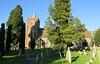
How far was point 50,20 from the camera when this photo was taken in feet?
62.7

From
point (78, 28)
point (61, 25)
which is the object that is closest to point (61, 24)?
point (61, 25)

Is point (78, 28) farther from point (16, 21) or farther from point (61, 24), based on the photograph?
point (16, 21)

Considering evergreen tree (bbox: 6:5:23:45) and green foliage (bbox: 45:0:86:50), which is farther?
evergreen tree (bbox: 6:5:23:45)

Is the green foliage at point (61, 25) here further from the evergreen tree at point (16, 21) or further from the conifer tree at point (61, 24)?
the evergreen tree at point (16, 21)

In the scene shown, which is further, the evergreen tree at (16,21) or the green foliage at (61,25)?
the evergreen tree at (16,21)

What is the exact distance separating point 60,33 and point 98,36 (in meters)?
33.6

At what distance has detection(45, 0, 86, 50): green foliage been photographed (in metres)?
18.2

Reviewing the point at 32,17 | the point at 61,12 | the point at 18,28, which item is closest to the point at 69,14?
the point at 61,12

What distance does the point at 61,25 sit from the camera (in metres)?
19.4

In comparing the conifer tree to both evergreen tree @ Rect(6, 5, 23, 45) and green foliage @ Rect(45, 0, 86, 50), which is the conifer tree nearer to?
green foliage @ Rect(45, 0, 86, 50)

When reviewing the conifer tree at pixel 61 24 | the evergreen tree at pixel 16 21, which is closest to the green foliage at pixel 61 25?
the conifer tree at pixel 61 24

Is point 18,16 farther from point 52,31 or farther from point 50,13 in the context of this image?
point 52,31

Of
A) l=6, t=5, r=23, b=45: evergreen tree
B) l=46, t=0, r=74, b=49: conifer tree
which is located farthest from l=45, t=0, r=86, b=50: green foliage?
l=6, t=5, r=23, b=45: evergreen tree

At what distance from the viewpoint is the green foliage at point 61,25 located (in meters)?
18.2
